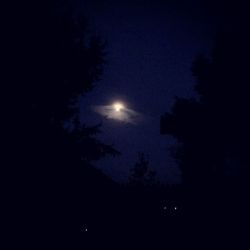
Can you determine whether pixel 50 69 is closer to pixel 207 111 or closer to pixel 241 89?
pixel 207 111

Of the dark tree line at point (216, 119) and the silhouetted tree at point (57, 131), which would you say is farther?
the dark tree line at point (216, 119)

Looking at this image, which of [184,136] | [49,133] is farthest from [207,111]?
[49,133]

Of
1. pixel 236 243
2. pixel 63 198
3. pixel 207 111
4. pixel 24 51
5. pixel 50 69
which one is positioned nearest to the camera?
pixel 63 198

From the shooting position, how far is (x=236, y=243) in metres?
13.2

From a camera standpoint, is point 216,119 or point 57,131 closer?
point 57,131

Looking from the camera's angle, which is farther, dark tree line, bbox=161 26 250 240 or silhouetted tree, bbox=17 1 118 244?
dark tree line, bbox=161 26 250 240

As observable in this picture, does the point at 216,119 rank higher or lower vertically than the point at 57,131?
higher

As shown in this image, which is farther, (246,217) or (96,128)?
(96,128)

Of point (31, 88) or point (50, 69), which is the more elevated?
point (50, 69)

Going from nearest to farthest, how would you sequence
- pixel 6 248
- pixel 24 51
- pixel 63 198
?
1. pixel 6 248
2. pixel 63 198
3. pixel 24 51

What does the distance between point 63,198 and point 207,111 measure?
1251cm

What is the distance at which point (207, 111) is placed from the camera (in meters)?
19.8

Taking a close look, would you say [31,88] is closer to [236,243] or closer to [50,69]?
[50,69]

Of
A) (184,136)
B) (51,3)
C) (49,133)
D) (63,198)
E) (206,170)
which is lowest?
(63,198)
